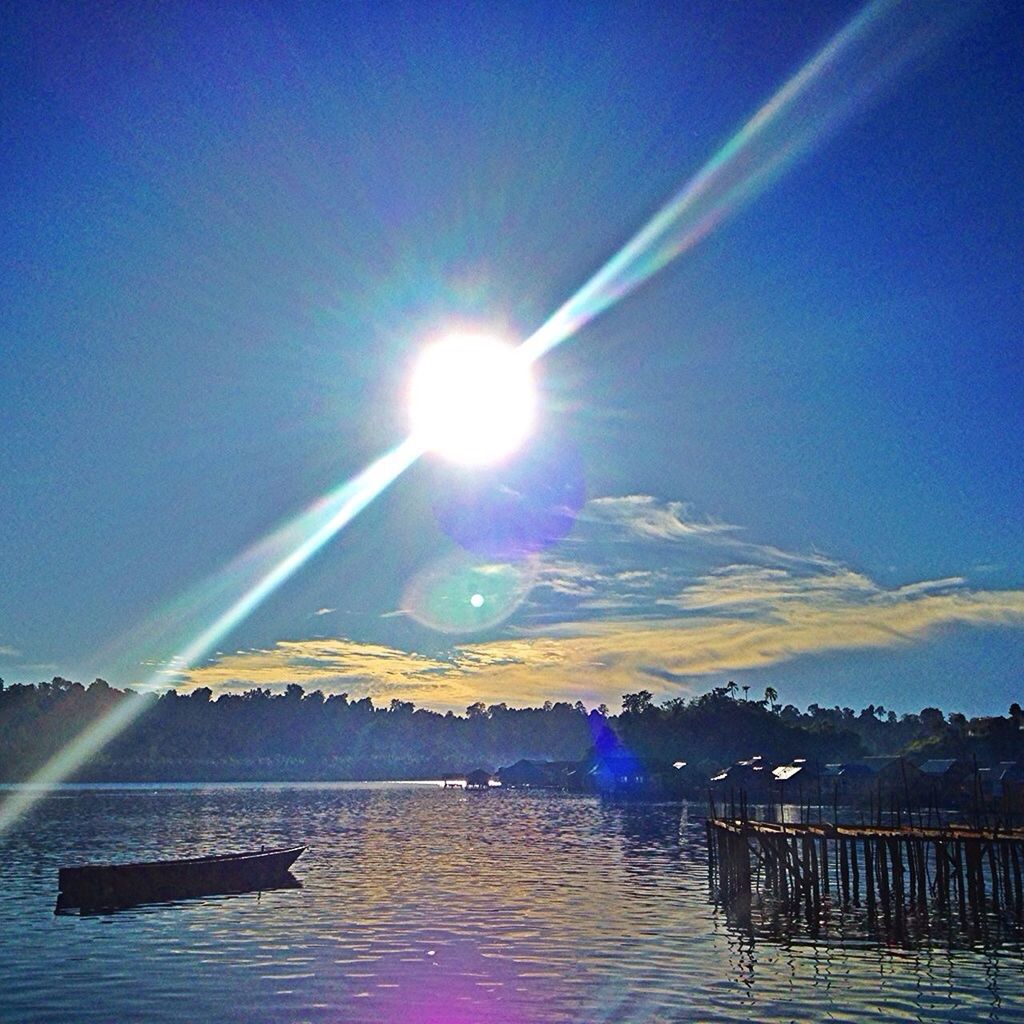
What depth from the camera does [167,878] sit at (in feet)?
153

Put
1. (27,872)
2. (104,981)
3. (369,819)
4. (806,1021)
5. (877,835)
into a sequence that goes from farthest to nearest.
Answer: (369,819) < (27,872) < (877,835) < (104,981) < (806,1021)

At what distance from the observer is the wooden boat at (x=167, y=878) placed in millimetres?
43344

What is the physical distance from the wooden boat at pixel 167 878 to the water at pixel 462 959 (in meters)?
1.22

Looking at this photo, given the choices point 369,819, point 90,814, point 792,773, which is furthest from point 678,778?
point 90,814

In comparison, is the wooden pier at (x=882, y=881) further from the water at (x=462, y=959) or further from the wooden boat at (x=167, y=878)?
the wooden boat at (x=167, y=878)

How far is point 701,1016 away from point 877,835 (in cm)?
1926

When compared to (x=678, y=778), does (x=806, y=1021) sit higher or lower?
lower

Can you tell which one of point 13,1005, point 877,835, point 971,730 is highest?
point 971,730

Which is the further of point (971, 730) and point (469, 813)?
point (971, 730)

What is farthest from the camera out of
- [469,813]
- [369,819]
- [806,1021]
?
[469,813]

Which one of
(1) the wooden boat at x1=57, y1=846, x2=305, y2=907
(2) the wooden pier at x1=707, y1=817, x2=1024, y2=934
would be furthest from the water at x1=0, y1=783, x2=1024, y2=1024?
(2) the wooden pier at x1=707, y1=817, x2=1024, y2=934

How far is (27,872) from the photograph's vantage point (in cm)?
5791

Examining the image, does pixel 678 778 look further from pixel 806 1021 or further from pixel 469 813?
pixel 806 1021

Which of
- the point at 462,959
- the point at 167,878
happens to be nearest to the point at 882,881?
the point at 462,959
